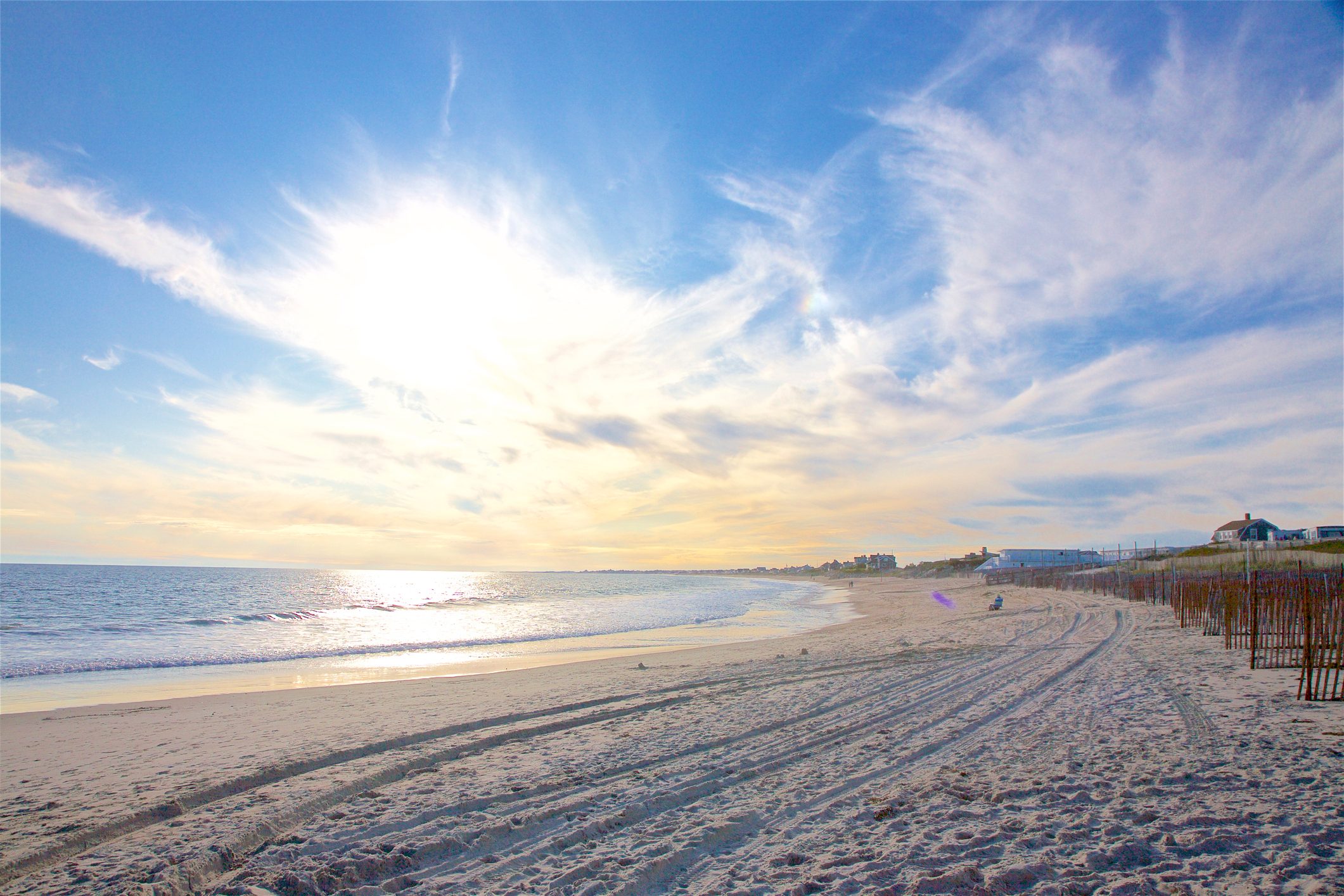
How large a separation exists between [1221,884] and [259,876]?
20.0 feet

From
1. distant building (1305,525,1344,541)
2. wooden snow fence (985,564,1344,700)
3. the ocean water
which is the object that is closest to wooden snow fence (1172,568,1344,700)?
wooden snow fence (985,564,1344,700)

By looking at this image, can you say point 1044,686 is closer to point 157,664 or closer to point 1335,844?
point 1335,844

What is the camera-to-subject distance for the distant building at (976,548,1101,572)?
270 ft

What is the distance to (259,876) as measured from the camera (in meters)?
4.52

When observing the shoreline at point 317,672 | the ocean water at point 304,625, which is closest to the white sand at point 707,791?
the shoreline at point 317,672

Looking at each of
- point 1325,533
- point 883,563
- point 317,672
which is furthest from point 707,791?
point 883,563

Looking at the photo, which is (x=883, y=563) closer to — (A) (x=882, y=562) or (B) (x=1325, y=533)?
(A) (x=882, y=562)

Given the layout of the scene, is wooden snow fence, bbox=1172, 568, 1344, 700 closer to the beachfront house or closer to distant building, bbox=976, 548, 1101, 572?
distant building, bbox=976, 548, 1101, 572

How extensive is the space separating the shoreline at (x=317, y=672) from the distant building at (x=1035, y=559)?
227 feet

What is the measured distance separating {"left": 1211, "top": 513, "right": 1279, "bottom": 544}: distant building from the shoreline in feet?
190

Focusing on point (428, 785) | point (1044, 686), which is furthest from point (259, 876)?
point (1044, 686)

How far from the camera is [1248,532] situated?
193 feet

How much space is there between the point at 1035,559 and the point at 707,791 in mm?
95352

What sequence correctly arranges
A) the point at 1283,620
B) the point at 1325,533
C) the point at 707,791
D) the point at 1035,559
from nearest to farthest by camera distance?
the point at 707,791, the point at 1283,620, the point at 1325,533, the point at 1035,559
